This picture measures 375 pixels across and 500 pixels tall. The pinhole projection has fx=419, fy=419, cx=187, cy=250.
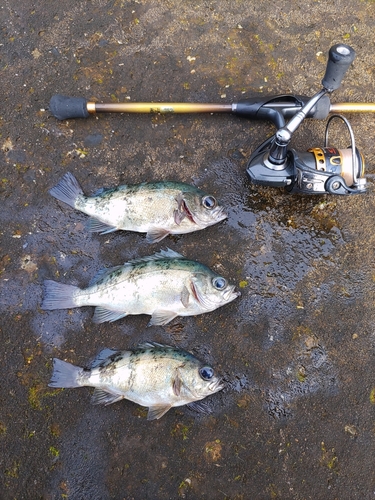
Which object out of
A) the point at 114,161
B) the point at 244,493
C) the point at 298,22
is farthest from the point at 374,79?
the point at 244,493

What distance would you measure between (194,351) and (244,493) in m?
1.08

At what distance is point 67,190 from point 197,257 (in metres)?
1.19

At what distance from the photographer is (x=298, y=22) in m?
4.05

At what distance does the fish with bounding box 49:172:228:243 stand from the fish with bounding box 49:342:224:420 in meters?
0.92

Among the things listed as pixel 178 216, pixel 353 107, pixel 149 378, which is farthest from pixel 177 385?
pixel 353 107

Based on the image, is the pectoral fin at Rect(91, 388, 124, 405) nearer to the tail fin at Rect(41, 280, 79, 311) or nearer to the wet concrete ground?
the wet concrete ground

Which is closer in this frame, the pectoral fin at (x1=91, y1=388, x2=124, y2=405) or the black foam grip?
the pectoral fin at (x1=91, y1=388, x2=124, y2=405)

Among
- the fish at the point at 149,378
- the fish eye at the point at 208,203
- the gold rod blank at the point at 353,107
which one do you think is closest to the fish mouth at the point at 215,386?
the fish at the point at 149,378

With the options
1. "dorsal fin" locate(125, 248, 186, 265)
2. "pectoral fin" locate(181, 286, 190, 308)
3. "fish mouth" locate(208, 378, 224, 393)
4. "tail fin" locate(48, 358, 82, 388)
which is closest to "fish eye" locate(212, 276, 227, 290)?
"pectoral fin" locate(181, 286, 190, 308)

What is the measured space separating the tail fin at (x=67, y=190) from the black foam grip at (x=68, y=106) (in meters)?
0.55

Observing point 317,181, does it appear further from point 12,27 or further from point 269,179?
point 12,27

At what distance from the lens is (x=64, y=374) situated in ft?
10.1

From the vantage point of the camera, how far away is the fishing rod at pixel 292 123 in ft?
9.45

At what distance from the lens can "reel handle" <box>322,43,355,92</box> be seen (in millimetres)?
2637
